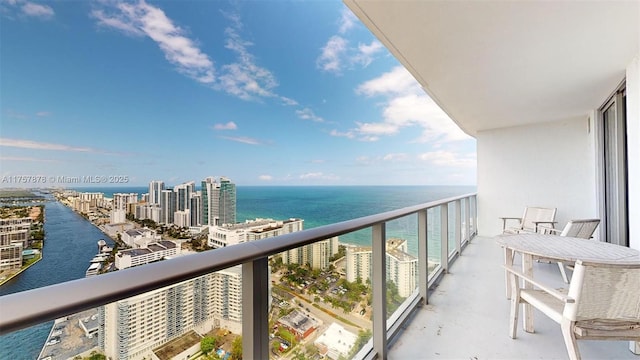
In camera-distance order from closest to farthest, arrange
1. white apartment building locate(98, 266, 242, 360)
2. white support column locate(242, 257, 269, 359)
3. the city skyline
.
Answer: white apartment building locate(98, 266, 242, 360) < white support column locate(242, 257, 269, 359) < the city skyline

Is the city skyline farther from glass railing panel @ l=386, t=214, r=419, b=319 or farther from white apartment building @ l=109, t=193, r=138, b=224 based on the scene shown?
glass railing panel @ l=386, t=214, r=419, b=319

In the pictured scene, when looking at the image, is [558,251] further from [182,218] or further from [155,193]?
[155,193]

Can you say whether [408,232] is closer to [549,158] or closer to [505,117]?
[505,117]

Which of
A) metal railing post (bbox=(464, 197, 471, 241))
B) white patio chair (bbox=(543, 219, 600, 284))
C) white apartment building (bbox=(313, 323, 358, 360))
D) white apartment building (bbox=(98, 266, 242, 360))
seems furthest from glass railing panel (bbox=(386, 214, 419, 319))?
metal railing post (bbox=(464, 197, 471, 241))

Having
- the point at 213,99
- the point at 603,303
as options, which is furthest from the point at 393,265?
the point at 213,99

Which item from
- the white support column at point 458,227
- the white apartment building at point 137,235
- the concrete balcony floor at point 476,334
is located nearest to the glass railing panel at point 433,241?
the concrete balcony floor at point 476,334
